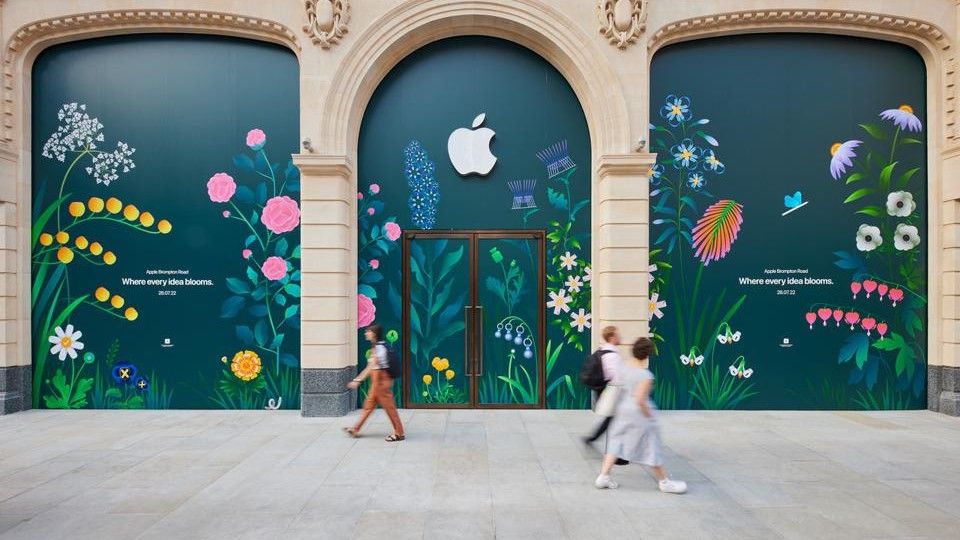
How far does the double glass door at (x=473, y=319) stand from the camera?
31.0ft

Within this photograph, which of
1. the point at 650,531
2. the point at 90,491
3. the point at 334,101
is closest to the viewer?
the point at 650,531

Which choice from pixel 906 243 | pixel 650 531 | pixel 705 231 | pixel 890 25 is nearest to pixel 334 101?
pixel 705 231

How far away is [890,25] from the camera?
367 inches

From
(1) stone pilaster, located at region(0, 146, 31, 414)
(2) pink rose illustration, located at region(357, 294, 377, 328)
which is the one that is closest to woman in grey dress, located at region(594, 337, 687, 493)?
(2) pink rose illustration, located at region(357, 294, 377, 328)

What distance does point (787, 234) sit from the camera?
9523 millimetres

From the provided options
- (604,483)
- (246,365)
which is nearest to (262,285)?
(246,365)

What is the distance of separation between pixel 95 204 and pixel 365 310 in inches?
203

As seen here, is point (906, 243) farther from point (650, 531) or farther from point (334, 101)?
point (334, 101)

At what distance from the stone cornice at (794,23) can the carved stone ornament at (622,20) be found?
358mm

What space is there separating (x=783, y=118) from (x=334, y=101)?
309 inches

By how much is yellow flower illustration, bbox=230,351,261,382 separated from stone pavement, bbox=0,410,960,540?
893 mm

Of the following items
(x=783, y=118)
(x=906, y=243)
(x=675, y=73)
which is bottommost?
(x=906, y=243)

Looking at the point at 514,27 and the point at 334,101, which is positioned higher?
the point at 514,27

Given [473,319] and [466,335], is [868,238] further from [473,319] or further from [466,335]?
[466,335]
